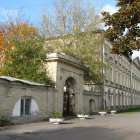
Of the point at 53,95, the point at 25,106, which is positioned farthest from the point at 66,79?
the point at 25,106

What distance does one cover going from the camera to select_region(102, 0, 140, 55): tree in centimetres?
1117

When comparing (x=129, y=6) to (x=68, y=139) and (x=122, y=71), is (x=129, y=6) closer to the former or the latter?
(x=68, y=139)

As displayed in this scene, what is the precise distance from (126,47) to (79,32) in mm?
13415

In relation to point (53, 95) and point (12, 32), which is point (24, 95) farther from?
point (12, 32)

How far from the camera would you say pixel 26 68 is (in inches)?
734

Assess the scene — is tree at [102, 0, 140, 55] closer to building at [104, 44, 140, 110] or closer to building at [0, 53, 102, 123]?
building at [0, 53, 102, 123]

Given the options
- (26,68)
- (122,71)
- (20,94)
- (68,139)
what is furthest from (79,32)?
(122,71)

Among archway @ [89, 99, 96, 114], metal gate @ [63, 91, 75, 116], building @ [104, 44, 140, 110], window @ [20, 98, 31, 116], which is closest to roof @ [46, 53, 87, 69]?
metal gate @ [63, 91, 75, 116]

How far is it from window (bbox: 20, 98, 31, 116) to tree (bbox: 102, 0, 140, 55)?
6.92 m

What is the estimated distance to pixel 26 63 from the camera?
63.2ft

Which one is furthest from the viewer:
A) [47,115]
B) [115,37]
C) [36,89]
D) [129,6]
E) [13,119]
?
[47,115]

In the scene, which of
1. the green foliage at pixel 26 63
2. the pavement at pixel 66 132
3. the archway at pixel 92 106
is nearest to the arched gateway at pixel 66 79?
the green foliage at pixel 26 63

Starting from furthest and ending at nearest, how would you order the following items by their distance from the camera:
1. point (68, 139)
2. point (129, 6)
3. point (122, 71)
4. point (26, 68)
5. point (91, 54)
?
point (122, 71), point (91, 54), point (26, 68), point (129, 6), point (68, 139)

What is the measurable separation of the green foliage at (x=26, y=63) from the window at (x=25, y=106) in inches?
121
